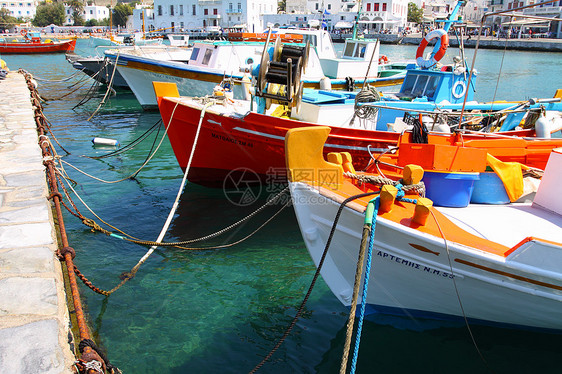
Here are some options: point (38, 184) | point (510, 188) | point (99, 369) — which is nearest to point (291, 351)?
point (99, 369)

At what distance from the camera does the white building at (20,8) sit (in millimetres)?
106619

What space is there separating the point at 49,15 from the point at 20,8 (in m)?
12.2

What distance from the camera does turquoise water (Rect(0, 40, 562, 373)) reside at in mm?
4754

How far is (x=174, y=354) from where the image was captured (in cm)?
479

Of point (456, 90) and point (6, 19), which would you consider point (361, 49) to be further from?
point (6, 19)

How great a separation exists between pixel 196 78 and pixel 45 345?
14197mm

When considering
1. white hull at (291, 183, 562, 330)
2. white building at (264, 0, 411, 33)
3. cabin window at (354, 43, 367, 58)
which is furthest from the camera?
white building at (264, 0, 411, 33)

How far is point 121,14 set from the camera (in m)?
102

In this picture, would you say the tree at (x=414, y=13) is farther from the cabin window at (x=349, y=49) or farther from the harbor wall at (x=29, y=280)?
the harbor wall at (x=29, y=280)

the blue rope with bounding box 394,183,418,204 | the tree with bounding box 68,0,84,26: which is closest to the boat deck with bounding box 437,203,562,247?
the blue rope with bounding box 394,183,418,204

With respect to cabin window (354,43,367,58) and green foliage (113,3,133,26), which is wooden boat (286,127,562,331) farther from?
green foliage (113,3,133,26)

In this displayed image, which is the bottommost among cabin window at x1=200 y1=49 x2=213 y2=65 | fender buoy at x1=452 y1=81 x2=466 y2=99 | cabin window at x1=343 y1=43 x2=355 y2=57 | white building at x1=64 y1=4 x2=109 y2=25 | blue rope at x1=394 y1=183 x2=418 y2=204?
blue rope at x1=394 y1=183 x2=418 y2=204

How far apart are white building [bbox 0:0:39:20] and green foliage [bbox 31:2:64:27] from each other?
4.84 meters

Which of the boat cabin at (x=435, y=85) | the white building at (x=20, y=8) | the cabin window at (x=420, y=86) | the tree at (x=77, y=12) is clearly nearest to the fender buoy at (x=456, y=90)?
the boat cabin at (x=435, y=85)
